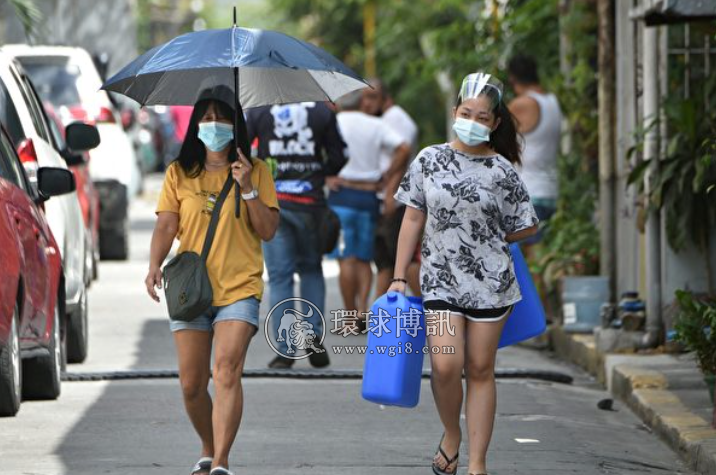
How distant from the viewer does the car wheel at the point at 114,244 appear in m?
19.1

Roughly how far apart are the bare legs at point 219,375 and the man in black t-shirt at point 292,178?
383 cm

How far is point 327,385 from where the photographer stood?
10.6m

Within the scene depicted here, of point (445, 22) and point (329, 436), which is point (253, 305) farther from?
point (445, 22)

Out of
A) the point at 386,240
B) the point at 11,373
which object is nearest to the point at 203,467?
the point at 11,373

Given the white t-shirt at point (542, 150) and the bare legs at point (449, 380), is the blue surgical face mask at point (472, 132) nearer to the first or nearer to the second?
the bare legs at point (449, 380)

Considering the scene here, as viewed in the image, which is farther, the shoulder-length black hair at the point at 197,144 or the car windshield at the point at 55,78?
the car windshield at the point at 55,78

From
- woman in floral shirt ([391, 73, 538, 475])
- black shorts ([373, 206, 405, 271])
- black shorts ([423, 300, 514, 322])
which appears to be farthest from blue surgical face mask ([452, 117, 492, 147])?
black shorts ([373, 206, 405, 271])

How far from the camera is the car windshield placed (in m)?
17.6

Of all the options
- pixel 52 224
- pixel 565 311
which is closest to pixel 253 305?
pixel 52 224

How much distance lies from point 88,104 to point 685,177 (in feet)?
27.5

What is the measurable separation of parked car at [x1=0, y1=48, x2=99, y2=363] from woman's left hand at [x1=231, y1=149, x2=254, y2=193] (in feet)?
9.84

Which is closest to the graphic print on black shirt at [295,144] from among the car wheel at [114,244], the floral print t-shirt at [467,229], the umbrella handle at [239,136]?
the umbrella handle at [239,136]

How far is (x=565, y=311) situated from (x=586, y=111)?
→ 2395 mm

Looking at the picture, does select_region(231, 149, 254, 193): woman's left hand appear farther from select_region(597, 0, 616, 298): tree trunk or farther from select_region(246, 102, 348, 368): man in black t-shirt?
select_region(597, 0, 616, 298): tree trunk
